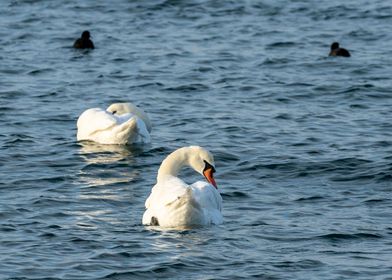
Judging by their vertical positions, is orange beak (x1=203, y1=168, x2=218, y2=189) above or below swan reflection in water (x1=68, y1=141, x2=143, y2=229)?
above

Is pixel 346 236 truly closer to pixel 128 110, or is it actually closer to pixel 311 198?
pixel 311 198

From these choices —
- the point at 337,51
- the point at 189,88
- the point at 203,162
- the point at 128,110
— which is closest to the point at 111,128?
the point at 128,110

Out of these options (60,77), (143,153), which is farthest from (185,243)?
(60,77)

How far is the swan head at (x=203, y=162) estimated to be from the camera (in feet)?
51.1

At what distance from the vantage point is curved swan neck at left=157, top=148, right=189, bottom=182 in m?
15.4

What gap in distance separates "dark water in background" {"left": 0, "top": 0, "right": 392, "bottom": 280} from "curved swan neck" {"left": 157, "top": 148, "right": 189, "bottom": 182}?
54 cm

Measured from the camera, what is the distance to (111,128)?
19703 mm

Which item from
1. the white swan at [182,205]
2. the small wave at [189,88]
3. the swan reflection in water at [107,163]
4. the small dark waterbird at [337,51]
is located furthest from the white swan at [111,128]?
the small dark waterbird at [337,51]

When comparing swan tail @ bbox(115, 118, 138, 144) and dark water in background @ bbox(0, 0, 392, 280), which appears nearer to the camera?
dark water in background @ bbox(0, 0, 392, 280)

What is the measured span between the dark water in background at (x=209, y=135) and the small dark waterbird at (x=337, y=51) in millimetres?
207

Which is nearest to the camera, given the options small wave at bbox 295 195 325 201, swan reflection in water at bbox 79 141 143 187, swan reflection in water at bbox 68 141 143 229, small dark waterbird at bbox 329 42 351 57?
swan reflection in water at bbox 68 141 143 229

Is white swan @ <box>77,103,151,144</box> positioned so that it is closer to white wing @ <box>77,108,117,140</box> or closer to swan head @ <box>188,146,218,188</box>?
white wing @ <box>77,108,117,140</box>

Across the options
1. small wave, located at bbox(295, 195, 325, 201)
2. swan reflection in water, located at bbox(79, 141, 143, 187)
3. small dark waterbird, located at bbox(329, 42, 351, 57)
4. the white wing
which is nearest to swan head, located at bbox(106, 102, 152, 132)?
the white wing

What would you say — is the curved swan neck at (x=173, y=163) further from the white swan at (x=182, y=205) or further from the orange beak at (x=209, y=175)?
the white swan at (x=182, y=205)
